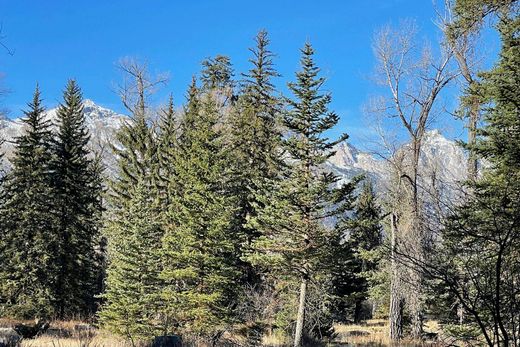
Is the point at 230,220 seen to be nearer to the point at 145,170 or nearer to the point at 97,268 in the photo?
the point at 145,170

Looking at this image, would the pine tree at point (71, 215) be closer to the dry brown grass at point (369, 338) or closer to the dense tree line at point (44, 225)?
the dense tree line at point (44, 225)

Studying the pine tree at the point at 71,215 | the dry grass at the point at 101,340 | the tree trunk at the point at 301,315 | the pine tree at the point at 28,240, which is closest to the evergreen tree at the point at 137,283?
the dry grass at the point at 101,340

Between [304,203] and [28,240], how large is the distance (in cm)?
1746

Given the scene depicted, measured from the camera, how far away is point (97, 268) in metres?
34.6

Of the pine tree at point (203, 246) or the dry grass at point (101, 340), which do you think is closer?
the dry grass at point (101, 340)

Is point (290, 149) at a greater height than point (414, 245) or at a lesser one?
greater

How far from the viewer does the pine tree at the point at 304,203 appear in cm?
1669

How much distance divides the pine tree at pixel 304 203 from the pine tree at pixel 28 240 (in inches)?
586

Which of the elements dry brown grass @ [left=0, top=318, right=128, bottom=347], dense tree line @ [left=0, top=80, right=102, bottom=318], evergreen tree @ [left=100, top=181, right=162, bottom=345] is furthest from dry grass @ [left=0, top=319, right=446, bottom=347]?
dense tree line @ [left=0, top=80, right=102, bottom=318]

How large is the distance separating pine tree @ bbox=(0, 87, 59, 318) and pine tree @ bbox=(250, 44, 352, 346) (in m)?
14.9

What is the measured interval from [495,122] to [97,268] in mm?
30966

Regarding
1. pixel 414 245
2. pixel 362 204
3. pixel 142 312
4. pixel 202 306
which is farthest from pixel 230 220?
pixel 362 204

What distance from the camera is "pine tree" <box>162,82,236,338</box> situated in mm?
19250

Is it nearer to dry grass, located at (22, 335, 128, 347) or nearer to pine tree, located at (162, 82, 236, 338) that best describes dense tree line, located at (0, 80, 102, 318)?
pine tree, located at (162, 82, 236, 338)
